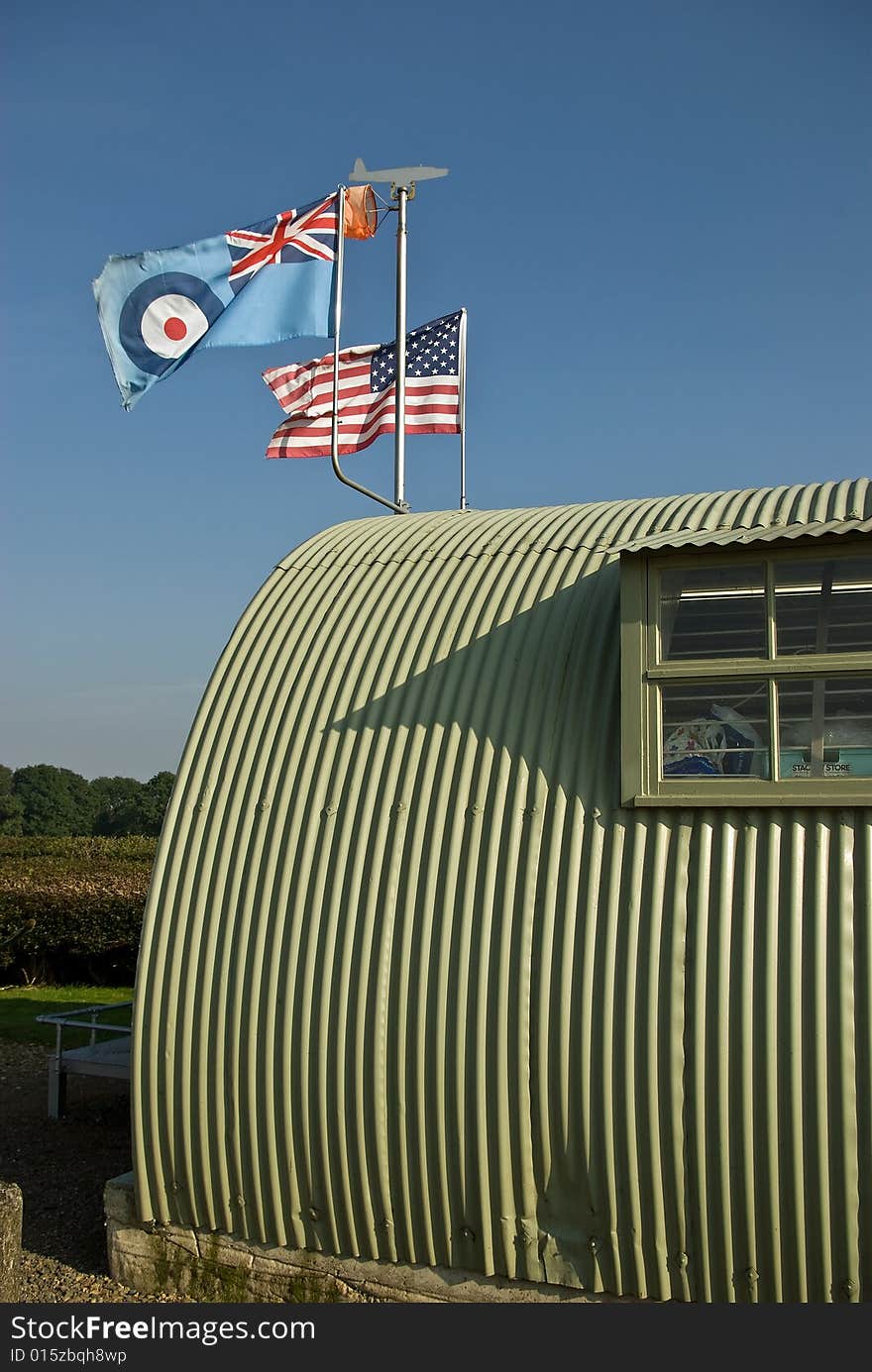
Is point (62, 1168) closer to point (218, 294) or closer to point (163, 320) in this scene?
point (163, 320)

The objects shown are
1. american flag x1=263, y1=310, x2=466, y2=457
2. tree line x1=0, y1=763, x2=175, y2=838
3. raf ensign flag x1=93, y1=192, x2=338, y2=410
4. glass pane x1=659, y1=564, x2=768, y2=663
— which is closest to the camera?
glass pane x1=659, y1=564, x2=768, y2=663

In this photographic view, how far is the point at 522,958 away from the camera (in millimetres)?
7359

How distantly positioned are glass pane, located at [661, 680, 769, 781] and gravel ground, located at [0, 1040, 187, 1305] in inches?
195

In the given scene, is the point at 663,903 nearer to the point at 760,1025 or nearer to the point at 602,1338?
the point at 760,1025

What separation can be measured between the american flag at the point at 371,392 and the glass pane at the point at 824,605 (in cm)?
789

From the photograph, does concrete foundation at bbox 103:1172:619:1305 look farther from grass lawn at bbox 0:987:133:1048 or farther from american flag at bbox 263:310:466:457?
american flag at bbox 263:310:466:457

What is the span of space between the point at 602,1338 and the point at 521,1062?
154 centimetres

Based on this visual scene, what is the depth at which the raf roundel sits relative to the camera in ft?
40.6

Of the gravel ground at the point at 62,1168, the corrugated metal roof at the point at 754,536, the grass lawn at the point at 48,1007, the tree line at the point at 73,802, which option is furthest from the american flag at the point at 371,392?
the tree line at the point at 73,802

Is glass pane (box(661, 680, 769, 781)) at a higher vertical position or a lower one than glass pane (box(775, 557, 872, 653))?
lower

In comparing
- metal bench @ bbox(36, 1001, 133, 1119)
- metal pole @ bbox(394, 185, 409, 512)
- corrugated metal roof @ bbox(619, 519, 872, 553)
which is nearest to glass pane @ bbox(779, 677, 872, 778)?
corrugated metal roof @ bbox(619, 519, 872, 553)

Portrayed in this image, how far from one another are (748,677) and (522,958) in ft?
7.21

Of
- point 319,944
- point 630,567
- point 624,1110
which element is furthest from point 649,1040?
point 630,567

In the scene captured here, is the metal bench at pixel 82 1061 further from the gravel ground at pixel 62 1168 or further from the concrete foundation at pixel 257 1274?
the concrete foundation at pixel 257 1274
